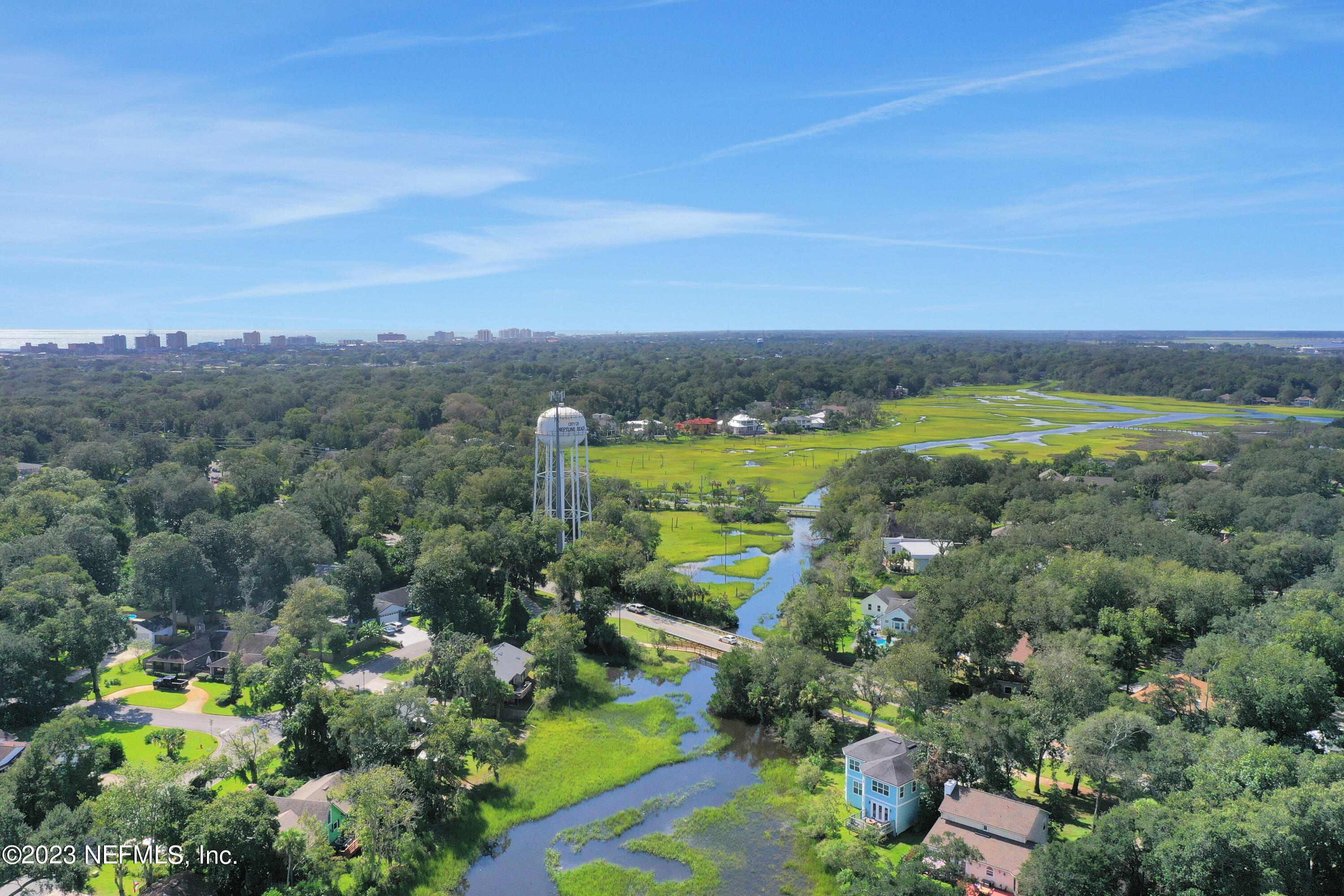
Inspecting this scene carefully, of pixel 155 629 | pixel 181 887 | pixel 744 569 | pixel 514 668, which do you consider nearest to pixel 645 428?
pixel 744 569

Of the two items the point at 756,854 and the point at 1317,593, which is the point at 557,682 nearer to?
the point at 756,854

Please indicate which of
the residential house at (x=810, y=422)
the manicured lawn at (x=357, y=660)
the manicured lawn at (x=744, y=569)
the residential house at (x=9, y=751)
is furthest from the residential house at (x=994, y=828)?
the residential house at (x=810, y=422)

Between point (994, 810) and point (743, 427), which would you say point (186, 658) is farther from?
point (743, 427)

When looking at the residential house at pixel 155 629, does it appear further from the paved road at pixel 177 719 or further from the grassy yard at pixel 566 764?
the grassy yard at pixel 566 764

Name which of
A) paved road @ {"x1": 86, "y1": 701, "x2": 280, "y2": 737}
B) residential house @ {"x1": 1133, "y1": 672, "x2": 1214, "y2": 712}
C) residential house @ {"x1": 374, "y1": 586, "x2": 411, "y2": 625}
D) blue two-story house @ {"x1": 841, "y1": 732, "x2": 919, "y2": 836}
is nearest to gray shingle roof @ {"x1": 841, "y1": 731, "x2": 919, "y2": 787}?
blue two-story house @ {"x1": 841, "y1": 732, "x2": 919, "y2": 836}

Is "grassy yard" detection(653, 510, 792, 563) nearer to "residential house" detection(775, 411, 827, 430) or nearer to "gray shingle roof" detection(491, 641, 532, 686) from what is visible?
"gray shingle roof" detection(491, 641, 532, 686)
